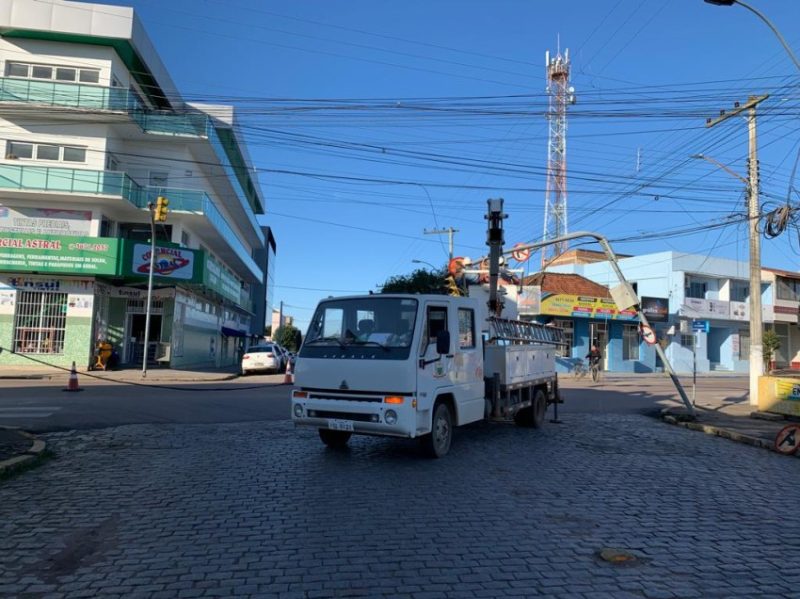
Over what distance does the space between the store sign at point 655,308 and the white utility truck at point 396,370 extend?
34.7 metres

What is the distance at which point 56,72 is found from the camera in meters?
26.7

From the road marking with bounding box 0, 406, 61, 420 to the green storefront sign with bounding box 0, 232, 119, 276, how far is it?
13362 mm

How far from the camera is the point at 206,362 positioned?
120ft

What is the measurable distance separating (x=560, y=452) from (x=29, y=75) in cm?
2856

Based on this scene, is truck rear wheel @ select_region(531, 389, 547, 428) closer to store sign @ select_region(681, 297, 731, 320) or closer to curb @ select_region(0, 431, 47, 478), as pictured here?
curb @ select_region(0, 431, 47, 478)

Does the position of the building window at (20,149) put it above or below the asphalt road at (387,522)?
above

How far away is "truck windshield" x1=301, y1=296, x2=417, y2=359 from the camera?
7.98m

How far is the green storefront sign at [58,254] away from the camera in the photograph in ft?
78.6

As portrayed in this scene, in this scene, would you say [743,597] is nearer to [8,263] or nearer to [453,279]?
[453,279]

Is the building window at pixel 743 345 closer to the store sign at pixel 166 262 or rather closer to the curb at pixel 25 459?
the store sign at pixel 166 262

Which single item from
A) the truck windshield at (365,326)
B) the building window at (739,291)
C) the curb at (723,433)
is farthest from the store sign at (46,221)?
the building window at (739,291)

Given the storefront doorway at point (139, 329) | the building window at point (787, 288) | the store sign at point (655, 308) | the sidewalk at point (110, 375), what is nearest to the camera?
the sidewalk at point (110, 375)

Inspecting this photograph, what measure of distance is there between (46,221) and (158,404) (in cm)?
1642

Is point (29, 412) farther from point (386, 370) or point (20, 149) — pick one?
point (20, 149)
